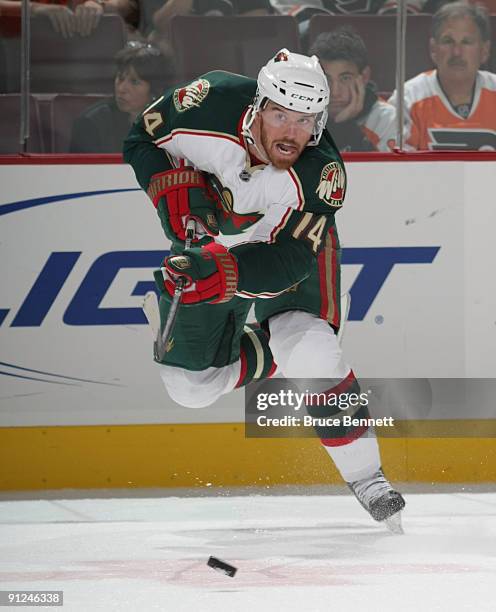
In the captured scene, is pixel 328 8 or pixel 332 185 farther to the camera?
pixel 328 8

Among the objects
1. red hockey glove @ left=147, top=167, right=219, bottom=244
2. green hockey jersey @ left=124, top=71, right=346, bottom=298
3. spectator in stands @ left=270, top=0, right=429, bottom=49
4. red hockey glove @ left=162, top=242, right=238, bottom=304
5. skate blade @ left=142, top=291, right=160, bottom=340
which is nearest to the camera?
red hockey glove @ left=162, top=242, right=238, bottom=304

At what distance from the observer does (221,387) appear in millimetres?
3924

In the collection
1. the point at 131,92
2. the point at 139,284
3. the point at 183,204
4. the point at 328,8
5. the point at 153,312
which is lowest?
the point at 139,284

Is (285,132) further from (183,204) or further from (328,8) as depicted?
(328,8)

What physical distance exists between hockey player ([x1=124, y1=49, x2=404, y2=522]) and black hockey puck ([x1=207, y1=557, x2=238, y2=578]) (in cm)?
71

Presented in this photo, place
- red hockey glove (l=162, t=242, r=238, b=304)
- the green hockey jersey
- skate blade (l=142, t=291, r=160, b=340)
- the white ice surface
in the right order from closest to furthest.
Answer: the white ice surface → red hockey glove (l=162, t=242, r=238, b=304) → the green hockey jersey → skate blade (l=142, t=291, r=160, b=340)

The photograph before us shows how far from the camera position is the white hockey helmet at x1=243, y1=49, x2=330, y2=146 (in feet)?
11.2

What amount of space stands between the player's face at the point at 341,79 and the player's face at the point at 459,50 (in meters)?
0.25

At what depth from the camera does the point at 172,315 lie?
11.6 ft

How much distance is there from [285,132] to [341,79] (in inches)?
40.3

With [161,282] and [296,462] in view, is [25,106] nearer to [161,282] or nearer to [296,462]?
[161,282]

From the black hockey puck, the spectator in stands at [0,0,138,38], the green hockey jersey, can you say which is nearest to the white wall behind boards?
the spectator in stands at [0,0,138,38]

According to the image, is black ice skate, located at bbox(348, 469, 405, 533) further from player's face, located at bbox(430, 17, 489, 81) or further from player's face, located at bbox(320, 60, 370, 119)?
player's face, located at bbox(430, 17, 489, 81)

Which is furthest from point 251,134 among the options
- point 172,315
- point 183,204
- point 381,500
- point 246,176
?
point 381,500
